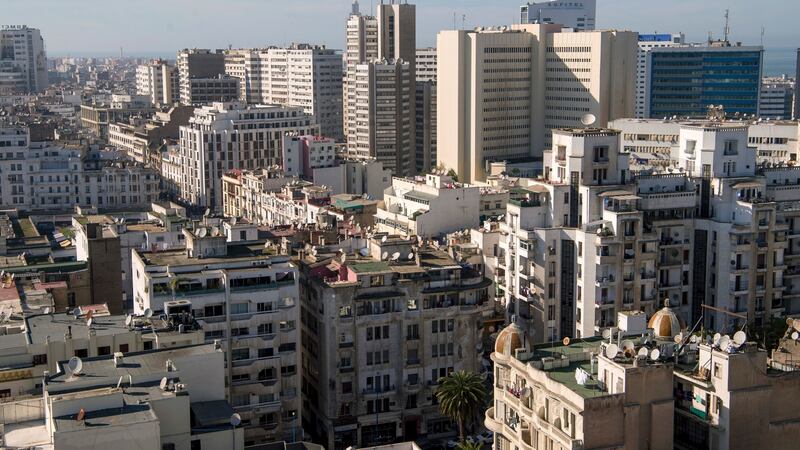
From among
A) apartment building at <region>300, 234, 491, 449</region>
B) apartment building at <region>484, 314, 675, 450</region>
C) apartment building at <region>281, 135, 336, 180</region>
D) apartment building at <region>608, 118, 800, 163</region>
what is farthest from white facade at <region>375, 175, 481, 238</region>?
apartment building at <region>484, 314, 675, 450</region>

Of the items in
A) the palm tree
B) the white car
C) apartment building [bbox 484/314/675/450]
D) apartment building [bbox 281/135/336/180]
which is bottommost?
the white car

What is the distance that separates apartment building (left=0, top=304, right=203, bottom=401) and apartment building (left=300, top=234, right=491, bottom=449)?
16076 mm

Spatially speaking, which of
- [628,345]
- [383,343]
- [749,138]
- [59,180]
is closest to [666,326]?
[628,345]

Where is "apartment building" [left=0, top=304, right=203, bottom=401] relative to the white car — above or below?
above

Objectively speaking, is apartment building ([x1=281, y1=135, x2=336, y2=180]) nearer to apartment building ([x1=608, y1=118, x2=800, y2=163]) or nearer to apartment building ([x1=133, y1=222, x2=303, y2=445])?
apartment building ([x1=608, y1=118, x2=800, y2=163])

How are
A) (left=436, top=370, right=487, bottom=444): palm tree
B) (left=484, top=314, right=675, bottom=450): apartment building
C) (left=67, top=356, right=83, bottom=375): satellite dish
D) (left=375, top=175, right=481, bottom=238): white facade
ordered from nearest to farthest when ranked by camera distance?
(left=67, top=356, right=83, bottom=375): satellite dish, (left=484, top=314, right=675, bottom=450): apartment building, (left=436, top=370, right=487, bottom=444): palm tree, (left=375, top=175, right=481, bottom=238): white facade

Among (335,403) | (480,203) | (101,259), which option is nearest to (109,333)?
(335,403)

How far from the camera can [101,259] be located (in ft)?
320

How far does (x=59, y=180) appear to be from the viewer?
15875cm

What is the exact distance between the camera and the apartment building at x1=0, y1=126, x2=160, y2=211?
156 meters

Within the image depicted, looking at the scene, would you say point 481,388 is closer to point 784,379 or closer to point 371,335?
point 371,335

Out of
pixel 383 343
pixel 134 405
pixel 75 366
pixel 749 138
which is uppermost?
pixel 749 138

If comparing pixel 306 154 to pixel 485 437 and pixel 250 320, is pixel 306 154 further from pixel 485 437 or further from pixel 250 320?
pixel 250 320

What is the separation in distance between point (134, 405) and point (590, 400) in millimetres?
23570
